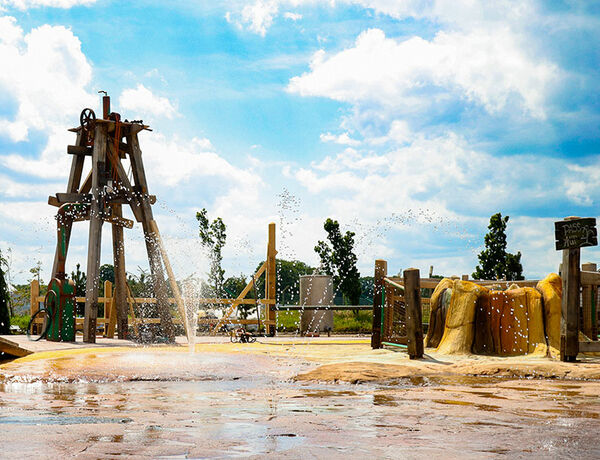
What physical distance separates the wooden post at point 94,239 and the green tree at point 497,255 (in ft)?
74.3

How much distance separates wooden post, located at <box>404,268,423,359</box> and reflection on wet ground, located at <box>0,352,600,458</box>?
2.00m

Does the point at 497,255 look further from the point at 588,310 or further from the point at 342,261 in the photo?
the point at 588,310

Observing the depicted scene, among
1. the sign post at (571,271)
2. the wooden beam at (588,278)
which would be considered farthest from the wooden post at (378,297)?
the wooden beam at (588,278)

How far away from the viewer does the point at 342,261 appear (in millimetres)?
37031

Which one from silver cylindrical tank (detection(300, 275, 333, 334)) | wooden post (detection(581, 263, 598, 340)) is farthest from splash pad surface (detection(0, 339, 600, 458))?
silver cylindrical tank (detection(300, 275, 333, 334))

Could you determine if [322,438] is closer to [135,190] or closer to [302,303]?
[135,190]

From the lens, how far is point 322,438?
4.11 m

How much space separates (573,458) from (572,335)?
7.01m

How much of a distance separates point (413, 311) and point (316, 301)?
936 cm

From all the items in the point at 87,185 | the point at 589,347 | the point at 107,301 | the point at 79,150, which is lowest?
the point at 589,347

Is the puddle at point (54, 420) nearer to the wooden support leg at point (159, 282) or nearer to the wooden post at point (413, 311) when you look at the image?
the wooden post at point (413, 311)

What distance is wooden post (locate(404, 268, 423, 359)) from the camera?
1035cm

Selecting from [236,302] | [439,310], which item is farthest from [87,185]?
[439,310]

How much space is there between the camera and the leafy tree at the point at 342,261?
36812mm
